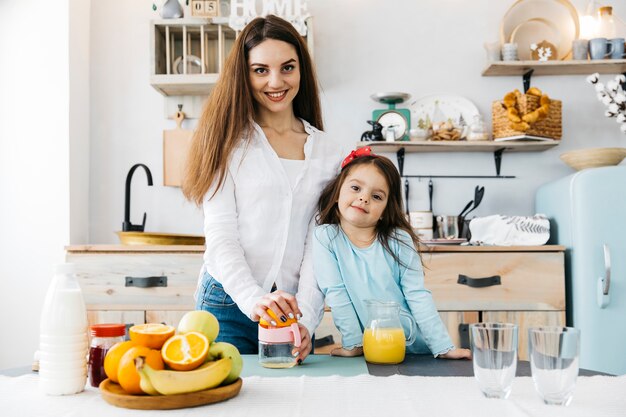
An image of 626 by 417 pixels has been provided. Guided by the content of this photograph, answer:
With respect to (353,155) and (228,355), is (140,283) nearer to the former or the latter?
(353,155)

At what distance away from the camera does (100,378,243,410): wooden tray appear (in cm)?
93

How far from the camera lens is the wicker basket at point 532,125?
2.96 m

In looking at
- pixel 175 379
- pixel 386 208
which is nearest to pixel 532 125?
pixel 386 208

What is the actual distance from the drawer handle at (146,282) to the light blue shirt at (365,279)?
124 centimetres

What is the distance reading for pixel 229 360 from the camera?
99 cm

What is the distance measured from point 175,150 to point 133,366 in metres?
2.37

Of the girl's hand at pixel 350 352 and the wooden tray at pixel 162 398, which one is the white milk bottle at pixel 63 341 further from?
the girl's hand at pixel 350 352

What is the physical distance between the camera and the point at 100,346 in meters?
1.08

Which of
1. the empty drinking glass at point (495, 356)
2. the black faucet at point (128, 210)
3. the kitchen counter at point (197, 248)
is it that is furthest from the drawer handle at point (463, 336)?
the empty drinking glass at point (495, 356)

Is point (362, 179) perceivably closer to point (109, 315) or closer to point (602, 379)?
point (602, 379)

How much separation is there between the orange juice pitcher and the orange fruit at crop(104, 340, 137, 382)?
1.60 ft

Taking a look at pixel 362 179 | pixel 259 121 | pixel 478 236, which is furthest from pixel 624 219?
pixel 259 121

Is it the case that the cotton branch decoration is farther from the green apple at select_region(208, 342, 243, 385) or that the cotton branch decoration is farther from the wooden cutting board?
the green apple at select_region(208, 342, 243, 385)

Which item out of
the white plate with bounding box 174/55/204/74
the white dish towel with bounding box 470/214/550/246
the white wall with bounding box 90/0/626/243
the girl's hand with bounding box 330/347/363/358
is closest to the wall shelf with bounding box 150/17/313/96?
the white plate with bounding box 174/55/204/74
